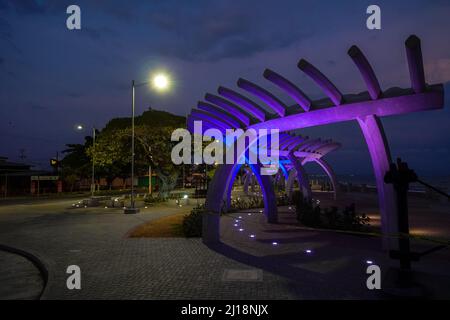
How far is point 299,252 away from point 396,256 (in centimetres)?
307

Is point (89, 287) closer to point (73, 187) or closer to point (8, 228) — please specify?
point (8, 228)

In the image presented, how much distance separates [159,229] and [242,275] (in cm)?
673

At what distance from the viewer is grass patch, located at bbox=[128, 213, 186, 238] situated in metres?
11.7

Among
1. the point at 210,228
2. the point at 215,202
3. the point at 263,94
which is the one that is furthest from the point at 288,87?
the point at 210,228

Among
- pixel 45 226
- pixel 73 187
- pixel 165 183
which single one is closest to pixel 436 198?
pixel 165 183

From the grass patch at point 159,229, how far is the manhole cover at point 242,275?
15.5 ft

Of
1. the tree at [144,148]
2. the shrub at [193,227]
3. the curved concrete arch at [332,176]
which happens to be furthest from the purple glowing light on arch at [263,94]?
the curved concrete arch at [332,176]

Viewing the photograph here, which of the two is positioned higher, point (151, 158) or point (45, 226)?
point (151, 158)

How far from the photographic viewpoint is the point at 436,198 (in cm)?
2550

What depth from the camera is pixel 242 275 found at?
6816mm

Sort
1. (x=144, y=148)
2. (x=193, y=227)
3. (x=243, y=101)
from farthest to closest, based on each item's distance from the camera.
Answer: (x=144, y=148)
(x=193, y=227)
(x=243, y=101)

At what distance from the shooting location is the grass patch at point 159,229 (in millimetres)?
11656

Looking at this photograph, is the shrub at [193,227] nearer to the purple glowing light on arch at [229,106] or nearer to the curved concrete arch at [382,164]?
the purple glowing light on arch at [229,106]

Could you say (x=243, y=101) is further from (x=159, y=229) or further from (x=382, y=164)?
(x=159, y=229)
